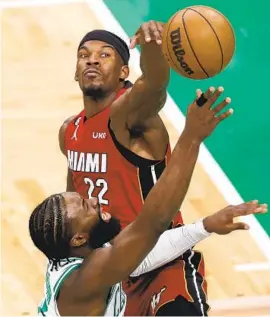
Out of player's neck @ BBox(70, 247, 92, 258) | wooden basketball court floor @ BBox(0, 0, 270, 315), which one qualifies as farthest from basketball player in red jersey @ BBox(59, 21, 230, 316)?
wooden basketball court floor @ BBox(0, 0, 270, 315)

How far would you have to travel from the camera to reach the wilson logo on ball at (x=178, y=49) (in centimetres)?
363

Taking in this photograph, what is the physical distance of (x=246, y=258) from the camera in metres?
6.25

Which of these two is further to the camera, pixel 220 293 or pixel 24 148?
pixel 24 148

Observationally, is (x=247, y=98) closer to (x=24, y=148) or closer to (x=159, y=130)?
(x=24, y=148)

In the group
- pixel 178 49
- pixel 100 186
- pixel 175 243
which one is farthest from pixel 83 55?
pixel 175 243

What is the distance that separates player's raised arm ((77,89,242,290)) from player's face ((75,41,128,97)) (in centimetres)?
145

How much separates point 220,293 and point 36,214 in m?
2.76

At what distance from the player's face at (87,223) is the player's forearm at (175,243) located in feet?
1.72

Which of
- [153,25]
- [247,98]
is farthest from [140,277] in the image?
[247,98]

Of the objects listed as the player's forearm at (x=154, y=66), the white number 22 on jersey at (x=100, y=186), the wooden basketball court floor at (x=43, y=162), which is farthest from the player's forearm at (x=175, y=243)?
the wooden basketball court floor at (x=43, y=162)

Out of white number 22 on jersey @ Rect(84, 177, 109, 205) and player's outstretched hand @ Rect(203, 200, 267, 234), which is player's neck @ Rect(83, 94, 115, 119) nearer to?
white number 22 on jersey @ Rect(84, 177, 109, 205)

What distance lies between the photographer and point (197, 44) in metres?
3.64

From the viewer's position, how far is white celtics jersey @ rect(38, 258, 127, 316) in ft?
11.1

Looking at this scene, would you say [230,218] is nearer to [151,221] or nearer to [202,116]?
[151,221]
